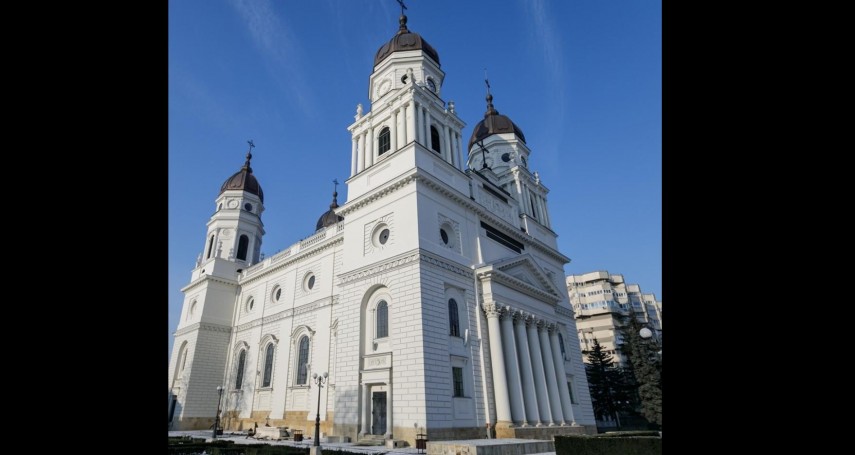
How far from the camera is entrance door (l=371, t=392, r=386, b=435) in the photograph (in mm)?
20984

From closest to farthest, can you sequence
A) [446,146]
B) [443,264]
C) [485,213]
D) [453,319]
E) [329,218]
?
[453,319] < [443,264] < [485,213] < [446,146] < [329,218]

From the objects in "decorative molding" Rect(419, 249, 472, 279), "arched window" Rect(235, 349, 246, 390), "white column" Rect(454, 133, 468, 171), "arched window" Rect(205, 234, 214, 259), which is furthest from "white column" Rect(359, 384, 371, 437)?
"arched window" Rect(205, 234, 214, 259)

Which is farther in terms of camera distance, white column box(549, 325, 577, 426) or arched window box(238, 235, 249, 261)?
arched window box(238, 235, 249, 261)

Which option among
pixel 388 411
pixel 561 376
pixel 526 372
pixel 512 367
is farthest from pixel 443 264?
pixel 561 376

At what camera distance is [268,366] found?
111 ft

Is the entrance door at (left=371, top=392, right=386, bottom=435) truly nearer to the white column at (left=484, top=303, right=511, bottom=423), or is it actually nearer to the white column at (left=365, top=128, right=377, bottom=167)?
→ the white column at (left=484, top=303, right=511, bottom=423)

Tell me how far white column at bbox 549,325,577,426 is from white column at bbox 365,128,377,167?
56.6 feet

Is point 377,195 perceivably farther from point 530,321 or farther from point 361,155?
point 530,321

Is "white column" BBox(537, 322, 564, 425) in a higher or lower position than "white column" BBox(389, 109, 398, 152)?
lower

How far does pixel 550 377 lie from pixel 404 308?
40.9ft
